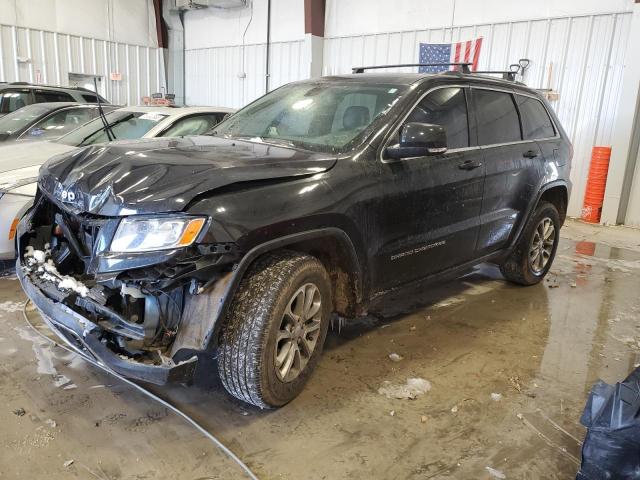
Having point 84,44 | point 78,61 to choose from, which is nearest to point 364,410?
point 78,61

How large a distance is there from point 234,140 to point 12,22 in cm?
1071

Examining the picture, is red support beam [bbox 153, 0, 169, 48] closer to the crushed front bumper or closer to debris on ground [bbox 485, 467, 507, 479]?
the crushed front bumper

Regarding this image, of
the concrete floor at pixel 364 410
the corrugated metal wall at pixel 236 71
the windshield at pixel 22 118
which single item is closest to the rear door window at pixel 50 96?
the windshield at pixel 22 118

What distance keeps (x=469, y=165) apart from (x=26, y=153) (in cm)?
404

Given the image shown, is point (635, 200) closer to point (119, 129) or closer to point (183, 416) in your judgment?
point (119, 129)

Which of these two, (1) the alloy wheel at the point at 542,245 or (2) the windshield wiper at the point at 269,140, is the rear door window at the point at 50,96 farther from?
(1) the alloy wheel at the point at 542,245

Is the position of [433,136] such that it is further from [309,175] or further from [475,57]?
[475,57]

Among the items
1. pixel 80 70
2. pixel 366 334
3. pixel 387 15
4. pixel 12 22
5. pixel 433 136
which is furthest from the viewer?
pixel 80 70

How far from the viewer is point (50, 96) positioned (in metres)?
8.47

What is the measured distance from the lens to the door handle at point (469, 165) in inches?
137

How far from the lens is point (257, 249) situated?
2326mm

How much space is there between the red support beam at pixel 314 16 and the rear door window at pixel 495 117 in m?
7.51

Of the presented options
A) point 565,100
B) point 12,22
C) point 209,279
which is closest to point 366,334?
point 209,279

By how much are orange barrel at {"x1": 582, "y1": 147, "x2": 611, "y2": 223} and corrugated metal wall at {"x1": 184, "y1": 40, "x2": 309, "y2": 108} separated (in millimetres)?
5930
